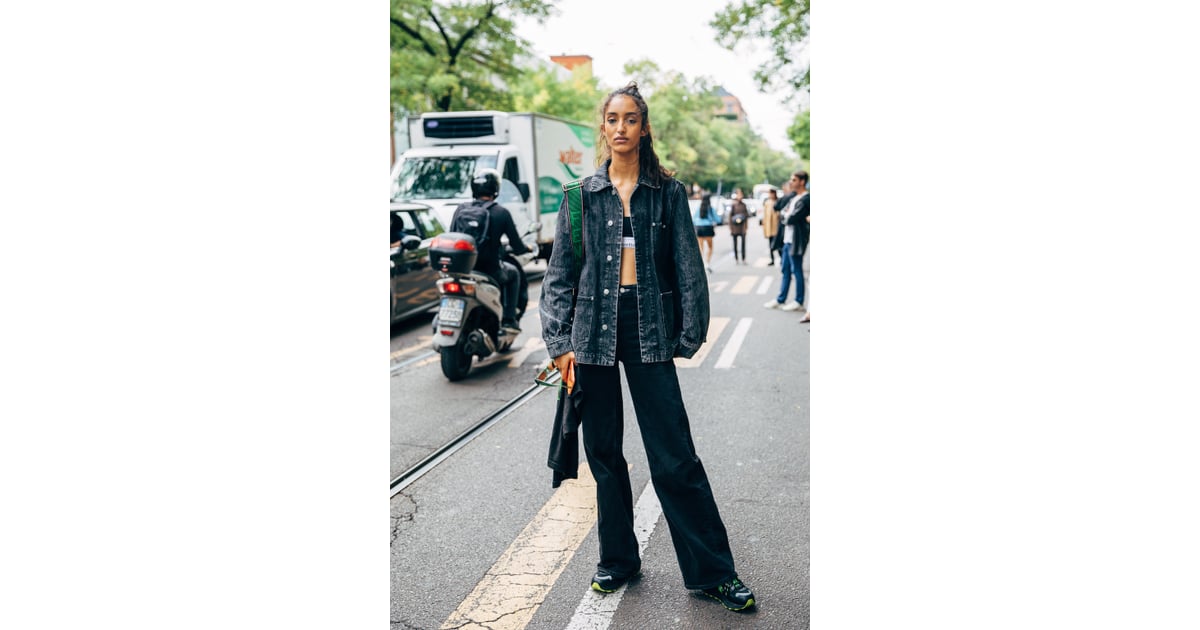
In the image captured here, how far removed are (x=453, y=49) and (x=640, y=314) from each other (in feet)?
64.1

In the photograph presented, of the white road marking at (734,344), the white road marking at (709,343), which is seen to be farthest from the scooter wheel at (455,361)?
the white road marking at (734,344)

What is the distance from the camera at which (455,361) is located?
7.61 metres

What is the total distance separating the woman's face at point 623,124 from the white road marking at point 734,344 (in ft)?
16.9

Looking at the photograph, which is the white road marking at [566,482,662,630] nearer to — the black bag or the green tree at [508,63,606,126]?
the black bag

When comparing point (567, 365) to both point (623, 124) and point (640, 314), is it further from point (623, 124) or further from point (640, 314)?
point (623, 124)

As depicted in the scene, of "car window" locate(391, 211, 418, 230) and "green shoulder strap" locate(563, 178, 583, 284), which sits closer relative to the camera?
"green shoulder strap" locate(563, 178, 583, 284)

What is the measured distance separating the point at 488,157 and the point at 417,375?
7.25 metres

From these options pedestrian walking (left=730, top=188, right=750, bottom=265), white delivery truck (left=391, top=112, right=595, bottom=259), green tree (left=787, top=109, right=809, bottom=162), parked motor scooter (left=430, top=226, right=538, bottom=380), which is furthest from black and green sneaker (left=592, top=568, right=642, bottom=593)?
green tree (left=787, top=109, right=809, bottom=162)

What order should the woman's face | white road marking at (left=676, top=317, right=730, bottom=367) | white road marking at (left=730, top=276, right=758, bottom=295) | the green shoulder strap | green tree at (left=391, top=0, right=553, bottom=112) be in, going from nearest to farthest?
the woman's face
the green shoulder strap
white road marking at (left=676, top=317, right=730, bottom=367)
white road marking at (left=730, top=276, right=758, bottom=295)
green tree at (left=391, top=0, right=553, bottom=112)

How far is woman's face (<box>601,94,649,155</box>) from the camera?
10.4ft

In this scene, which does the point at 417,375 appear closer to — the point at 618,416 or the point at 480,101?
the point at 618,416

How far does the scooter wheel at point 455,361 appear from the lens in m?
7.60

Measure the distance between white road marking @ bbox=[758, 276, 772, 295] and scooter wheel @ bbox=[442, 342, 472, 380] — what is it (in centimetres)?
779
